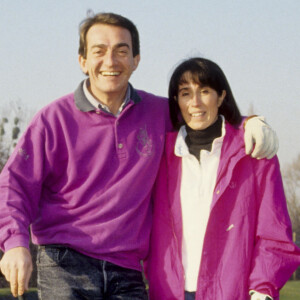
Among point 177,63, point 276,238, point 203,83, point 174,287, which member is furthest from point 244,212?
point 177,63

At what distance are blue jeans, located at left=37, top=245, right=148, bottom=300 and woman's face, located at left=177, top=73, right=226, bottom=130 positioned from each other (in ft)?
3.06

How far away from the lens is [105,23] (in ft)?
12.6

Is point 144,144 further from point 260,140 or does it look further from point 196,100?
point 260,140

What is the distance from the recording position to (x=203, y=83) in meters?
3.69

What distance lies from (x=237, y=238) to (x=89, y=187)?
33.0 inches

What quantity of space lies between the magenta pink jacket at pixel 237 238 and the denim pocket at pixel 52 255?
0.54 metres

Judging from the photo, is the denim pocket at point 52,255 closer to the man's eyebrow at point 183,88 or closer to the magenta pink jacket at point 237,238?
the magenta pink jacket at point 237,238

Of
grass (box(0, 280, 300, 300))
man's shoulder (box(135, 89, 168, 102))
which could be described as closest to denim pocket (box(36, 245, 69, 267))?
man's shoulder (box(135, 89, 168, 102))

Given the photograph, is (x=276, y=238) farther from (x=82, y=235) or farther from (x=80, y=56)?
(x=80, y=56)

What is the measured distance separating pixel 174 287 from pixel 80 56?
1488 mm

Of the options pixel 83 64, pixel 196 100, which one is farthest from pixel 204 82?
pixel 83 64

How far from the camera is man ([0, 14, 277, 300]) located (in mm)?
3369

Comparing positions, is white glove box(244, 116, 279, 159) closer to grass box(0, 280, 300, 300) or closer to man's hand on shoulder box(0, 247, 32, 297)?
man's hand on shoulder box(0, 247, 32, 297)

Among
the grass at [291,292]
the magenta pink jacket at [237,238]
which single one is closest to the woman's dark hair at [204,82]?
the magenta pink jacket at [237,238]
